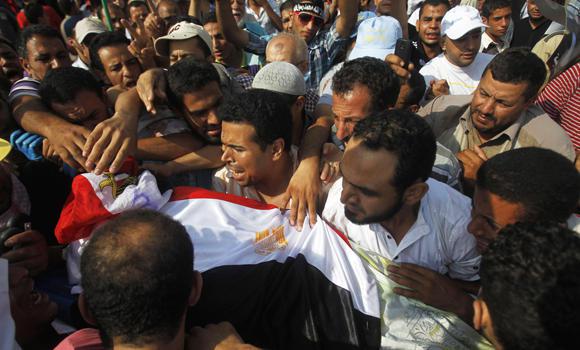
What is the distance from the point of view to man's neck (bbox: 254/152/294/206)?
2.53m

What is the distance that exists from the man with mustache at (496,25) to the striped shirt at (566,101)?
2.00 m

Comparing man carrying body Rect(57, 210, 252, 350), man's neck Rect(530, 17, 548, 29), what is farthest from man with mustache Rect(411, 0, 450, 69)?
man carrying body Rect(57, 210, 252, 350)

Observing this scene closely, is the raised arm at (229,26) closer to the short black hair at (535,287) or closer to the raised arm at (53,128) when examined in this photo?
the raised arm at (53,128)

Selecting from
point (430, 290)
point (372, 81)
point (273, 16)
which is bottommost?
point (430, 290)

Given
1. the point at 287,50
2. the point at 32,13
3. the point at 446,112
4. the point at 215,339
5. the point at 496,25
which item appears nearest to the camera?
the point at 215,339

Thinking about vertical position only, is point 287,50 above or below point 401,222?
above

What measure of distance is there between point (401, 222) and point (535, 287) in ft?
3.51

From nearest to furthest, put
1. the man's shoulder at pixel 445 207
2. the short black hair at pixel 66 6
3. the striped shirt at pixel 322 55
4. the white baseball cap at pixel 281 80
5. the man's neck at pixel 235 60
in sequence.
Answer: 1. the man's shoulder at pixel 445 207
2. the white baseball cap at pixel 281 80
3. the striped shirt at pixel 322 55
4. the man's neck at pixel 235 60
5. the short black hair at pixel 66 6

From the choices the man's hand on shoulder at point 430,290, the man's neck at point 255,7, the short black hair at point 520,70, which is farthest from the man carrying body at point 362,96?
the man's neck at point 255,7

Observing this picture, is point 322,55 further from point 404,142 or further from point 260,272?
point 260,272

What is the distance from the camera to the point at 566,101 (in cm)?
318

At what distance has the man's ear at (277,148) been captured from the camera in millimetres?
2469

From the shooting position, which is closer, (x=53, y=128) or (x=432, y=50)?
(x=53, y=128)

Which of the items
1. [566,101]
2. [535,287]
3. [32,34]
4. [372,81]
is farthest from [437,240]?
[32,34]
